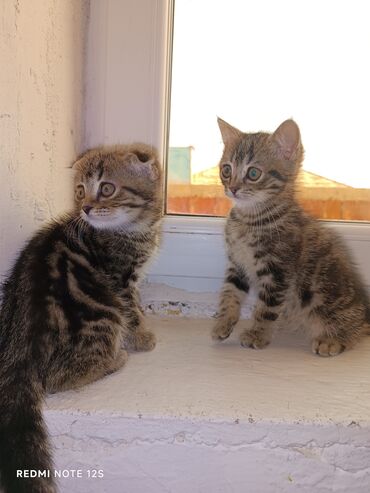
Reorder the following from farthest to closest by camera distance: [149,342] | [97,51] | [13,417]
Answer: [97,51]
[149,342]
[13,417]

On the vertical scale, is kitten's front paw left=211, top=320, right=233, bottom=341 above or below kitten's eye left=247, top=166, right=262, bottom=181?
below

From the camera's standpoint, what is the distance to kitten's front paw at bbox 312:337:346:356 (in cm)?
127

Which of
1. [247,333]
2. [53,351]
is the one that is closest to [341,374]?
[247,333]

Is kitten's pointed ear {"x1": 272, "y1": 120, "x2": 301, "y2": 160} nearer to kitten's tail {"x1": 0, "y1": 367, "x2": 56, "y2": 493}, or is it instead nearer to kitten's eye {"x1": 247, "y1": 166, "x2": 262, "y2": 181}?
kitten's eye {"x1": 247, "y1": 166, "x2": 262, "y2": 181}

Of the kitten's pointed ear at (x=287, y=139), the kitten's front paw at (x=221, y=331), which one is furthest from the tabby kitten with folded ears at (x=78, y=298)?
the kitten's pointed ear at (x=287, y=139)

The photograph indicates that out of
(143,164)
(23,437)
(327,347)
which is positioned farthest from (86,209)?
(327,347)

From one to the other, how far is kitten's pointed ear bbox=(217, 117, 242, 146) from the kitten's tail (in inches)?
34.2

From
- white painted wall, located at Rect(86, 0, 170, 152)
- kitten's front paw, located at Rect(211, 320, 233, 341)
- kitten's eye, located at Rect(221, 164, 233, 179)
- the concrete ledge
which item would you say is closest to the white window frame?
white painted wall, located at Rect(86, 0, 170, 152)

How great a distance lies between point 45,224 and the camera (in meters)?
1.29

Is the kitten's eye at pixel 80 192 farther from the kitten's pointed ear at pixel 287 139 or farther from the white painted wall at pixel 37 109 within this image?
the kitten's pointed ear at pixel 287 139

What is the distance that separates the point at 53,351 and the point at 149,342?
0.97ft

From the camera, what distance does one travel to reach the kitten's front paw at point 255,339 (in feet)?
4.31

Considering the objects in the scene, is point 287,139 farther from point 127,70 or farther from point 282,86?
point 127,70

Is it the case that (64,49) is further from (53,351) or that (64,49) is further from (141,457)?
(141,457)
